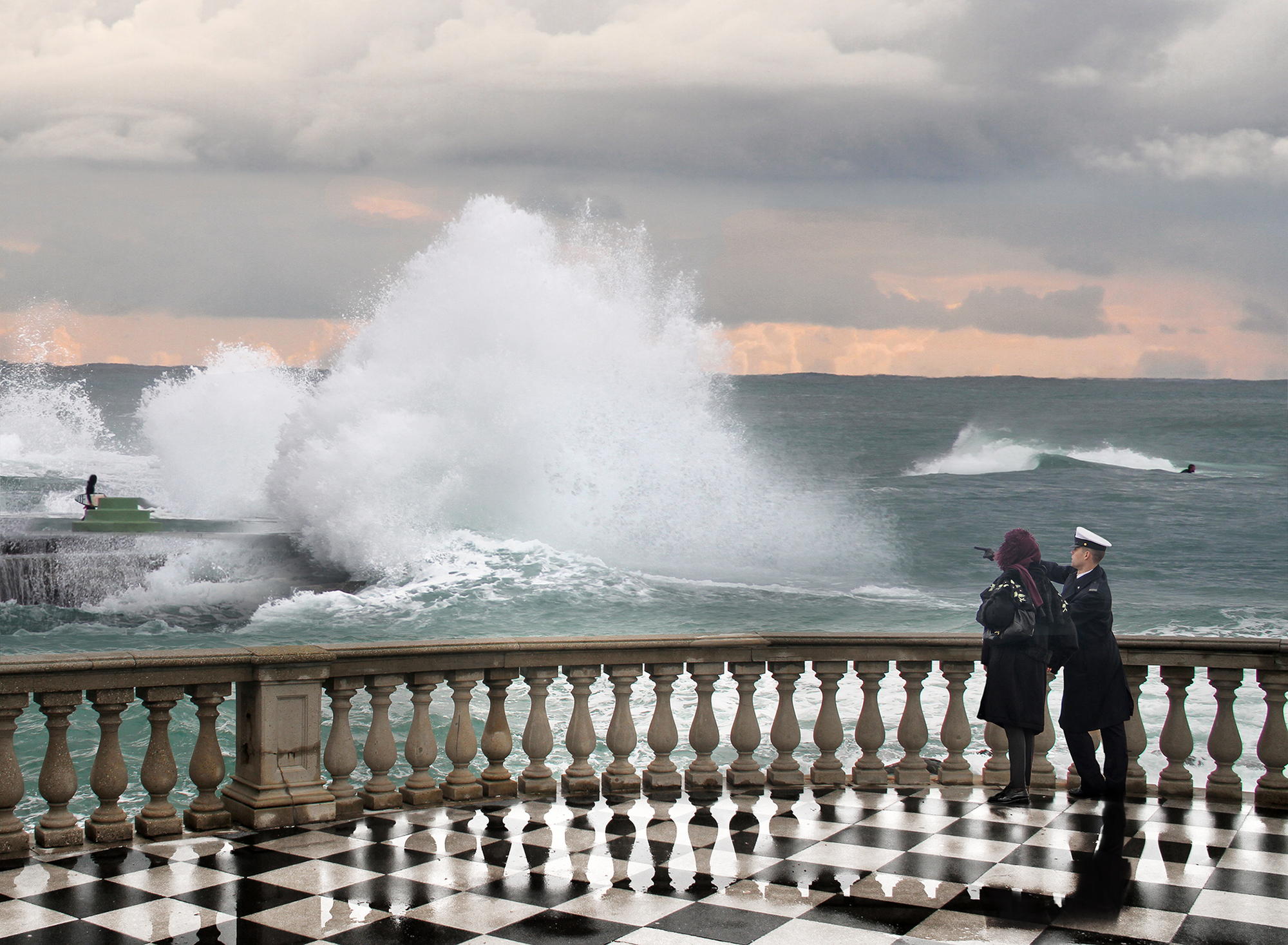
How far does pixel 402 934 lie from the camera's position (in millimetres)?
3838

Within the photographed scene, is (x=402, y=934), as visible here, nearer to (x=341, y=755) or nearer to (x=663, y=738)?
(x=341, y=755)

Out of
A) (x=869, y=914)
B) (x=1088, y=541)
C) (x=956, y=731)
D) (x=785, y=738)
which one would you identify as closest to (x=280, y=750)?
(x=785, y=738)

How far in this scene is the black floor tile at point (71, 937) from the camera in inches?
146

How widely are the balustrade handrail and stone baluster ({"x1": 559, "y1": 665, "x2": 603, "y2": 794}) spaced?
8 centimetres

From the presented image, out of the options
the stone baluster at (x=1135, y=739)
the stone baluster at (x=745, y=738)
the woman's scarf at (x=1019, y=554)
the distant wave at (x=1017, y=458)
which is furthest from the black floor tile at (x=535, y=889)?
the distant wave at (x=1017, y=458)

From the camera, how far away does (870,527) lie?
42.2 m

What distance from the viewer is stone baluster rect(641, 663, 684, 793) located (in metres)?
5.66

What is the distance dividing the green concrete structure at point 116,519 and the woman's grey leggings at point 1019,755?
73.0 ft

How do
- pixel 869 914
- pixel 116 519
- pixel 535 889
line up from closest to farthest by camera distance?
pixel 869 914, pixel 535 889, pixel 116 519

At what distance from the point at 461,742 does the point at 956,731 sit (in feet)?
7.69

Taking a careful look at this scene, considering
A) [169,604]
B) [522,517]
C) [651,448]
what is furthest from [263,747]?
[651,448]

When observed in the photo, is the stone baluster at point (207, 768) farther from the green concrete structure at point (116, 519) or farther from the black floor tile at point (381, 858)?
the green concrete structure at point (116, 519)

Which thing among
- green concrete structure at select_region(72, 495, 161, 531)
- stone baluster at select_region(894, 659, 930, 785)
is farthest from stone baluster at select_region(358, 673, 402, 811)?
green concrete structure at select_region(72, 495, 161, 531)

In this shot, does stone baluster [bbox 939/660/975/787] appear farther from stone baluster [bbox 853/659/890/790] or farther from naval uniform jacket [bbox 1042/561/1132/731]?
naval uniform jacket [bbox 1042/561/1132/731]
